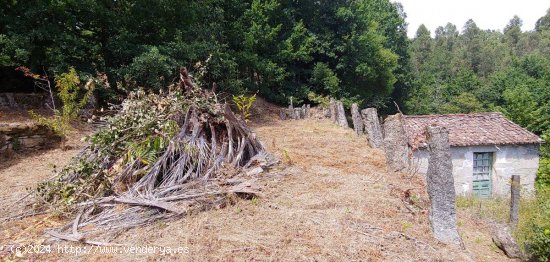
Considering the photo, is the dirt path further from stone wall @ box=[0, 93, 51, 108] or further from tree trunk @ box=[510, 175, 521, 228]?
stone wall @ box=[0, 93, 51, 108]

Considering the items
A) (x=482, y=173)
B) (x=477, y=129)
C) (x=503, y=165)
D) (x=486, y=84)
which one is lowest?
(x=482, y=173)

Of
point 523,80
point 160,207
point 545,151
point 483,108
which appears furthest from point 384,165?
point 523,80

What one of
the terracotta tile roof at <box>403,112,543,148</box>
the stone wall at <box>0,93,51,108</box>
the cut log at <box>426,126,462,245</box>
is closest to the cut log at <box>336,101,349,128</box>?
the terracotta tile roof at <box>403,112,543,148</box>

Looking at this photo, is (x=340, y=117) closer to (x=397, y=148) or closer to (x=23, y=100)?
(x=397, y=148)

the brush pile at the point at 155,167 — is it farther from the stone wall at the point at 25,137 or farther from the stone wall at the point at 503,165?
the stone wall at the point at 503,165

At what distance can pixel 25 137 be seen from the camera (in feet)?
22.2

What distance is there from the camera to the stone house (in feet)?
41.0

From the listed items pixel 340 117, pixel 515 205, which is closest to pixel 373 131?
pixel 340 117

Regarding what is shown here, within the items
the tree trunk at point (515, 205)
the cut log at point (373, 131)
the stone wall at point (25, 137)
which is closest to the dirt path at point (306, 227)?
the stone wall at point (25, 137)

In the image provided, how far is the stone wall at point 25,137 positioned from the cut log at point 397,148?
739 cm

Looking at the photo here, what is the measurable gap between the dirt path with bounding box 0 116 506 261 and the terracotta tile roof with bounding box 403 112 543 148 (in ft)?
26.7

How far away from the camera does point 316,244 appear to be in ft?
10.1

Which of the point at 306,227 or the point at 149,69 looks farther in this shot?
the point at 149,69

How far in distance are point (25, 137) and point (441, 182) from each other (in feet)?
26.4
